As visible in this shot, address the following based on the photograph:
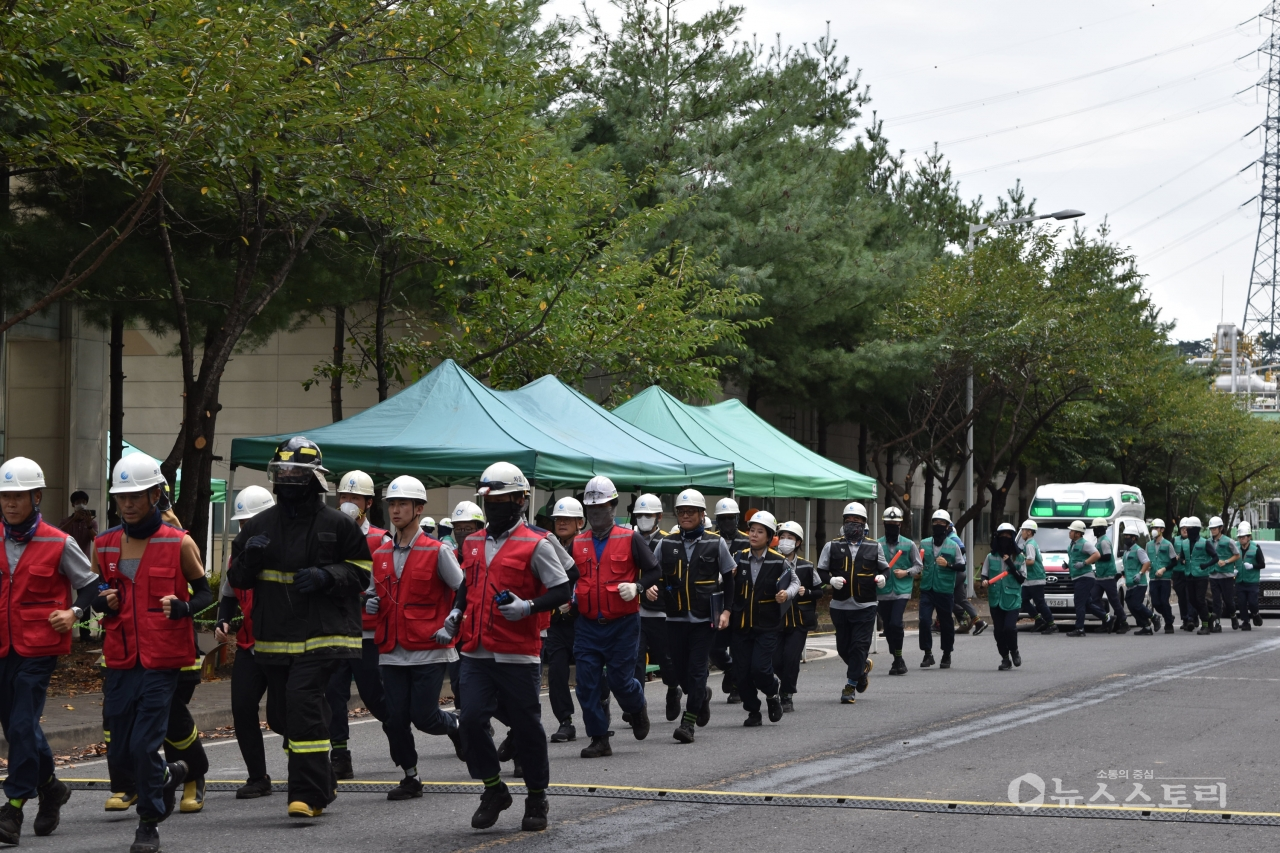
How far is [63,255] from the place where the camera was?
16.1 m

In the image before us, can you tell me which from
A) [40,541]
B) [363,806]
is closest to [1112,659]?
[363,806]

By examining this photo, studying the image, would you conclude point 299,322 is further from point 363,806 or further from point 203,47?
point 363,806

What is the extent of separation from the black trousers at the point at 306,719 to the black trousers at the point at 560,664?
12.1 ft

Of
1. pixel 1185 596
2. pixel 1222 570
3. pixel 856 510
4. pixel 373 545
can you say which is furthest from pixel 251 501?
pixel 1185 596

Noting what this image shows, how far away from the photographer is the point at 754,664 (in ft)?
40.6

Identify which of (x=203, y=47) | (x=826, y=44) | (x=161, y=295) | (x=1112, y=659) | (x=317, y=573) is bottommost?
(x=1112, y=659)

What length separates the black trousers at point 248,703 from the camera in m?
8.45

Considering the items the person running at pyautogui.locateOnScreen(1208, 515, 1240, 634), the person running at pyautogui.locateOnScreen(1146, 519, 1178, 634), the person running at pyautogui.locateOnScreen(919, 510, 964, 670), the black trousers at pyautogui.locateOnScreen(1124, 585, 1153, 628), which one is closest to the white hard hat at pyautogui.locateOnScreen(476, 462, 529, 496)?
the person running at pyautogui.locateOnScreen(919, 510, 964, 670)

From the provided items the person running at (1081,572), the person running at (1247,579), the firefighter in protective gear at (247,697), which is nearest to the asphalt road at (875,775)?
the firefighter in protective gear at (247,697)

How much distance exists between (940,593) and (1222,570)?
10.0 m

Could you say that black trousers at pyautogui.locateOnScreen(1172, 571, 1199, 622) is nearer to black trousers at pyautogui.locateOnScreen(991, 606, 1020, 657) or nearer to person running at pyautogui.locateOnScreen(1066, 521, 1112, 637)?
person running at pyautogui.locateOnScreen(1066, 521, 1112, 637)

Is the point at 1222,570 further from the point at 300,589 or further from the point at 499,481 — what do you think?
the point at 300,589

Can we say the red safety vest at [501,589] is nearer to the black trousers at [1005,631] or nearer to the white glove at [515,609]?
the white glove at [515,609]

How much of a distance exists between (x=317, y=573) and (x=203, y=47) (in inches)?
265
